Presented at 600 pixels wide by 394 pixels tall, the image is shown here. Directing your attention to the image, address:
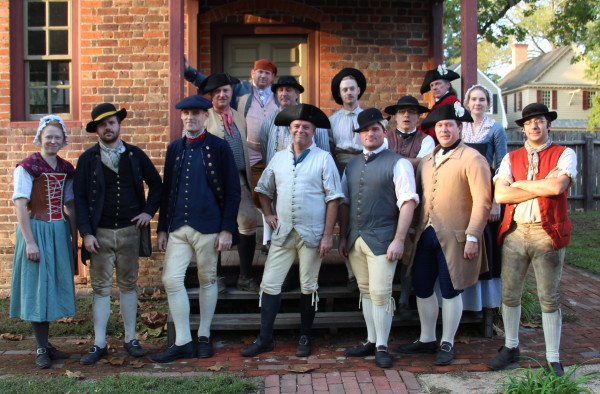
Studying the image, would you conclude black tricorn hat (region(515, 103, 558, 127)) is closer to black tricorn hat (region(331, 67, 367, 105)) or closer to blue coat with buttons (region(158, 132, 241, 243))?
black tricorn hat (region(331, 67, 367, 105))

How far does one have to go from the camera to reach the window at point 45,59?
732 centimetres

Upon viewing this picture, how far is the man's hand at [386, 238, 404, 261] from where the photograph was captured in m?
4.55

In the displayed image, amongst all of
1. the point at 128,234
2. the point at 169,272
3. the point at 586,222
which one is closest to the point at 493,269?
the point at 169,272

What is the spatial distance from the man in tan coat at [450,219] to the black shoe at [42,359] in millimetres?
2960

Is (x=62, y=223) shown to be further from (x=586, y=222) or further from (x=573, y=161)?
(x=586, y=222)

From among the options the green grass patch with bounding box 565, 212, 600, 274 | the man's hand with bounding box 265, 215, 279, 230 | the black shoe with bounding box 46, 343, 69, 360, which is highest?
the man's hand with bounding box 265, 215, 279, 230

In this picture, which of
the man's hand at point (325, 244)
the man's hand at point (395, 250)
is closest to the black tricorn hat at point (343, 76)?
the man's hand at point (325, 244)

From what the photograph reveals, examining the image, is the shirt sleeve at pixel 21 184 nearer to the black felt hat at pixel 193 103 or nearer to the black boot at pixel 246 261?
the black felt hat at pixel 193 103

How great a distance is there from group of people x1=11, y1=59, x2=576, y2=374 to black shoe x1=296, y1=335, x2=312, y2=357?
1 cm

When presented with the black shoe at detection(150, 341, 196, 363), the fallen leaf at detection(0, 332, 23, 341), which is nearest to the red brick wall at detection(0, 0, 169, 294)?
the fallen leaf at detection(0, 332, 23, 341)

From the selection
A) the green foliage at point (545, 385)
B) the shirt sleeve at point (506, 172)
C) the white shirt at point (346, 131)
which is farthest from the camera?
the white shirt at point (346, 131)

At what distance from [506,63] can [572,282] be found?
41.4 meters

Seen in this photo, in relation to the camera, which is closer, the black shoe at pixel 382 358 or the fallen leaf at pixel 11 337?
the black shoe at pixel 382 358

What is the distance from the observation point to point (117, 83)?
24.0 feet
